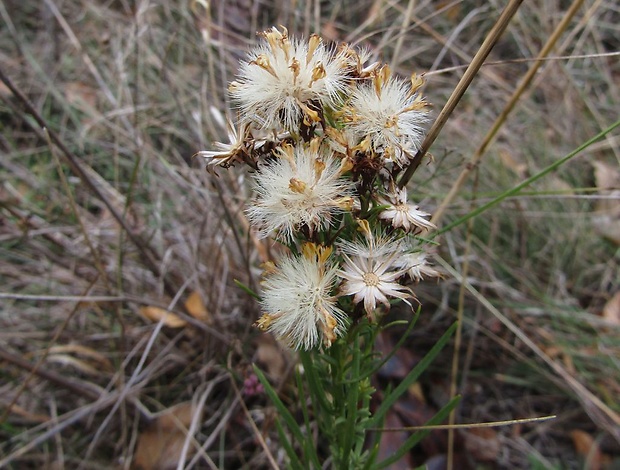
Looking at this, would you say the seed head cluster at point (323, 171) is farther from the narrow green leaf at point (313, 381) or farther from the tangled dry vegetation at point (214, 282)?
the tangled dry vegetation at point (214, 282)

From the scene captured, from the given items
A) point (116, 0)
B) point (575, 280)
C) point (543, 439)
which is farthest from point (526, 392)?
point (116, 0)

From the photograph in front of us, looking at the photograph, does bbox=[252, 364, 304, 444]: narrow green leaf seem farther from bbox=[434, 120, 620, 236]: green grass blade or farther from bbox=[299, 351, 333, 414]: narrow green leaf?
bbox=[434, 120, 620, 236]: green grass blade

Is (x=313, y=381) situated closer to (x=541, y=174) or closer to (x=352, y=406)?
(x=352, y=406)

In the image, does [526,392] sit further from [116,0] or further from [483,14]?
[116,0]

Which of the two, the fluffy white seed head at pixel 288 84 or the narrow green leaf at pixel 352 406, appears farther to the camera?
the narrow green leaf at pixel 352 406

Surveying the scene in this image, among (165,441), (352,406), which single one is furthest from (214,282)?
(352,406)

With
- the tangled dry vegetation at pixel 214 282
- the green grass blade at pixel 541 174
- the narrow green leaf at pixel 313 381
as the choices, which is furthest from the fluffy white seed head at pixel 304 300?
the tangled dry vegetation at pixel 214 282

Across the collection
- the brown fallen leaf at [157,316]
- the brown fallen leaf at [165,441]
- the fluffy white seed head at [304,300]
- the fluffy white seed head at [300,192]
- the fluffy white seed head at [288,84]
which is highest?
the fluffy white seed head at [288,84]
